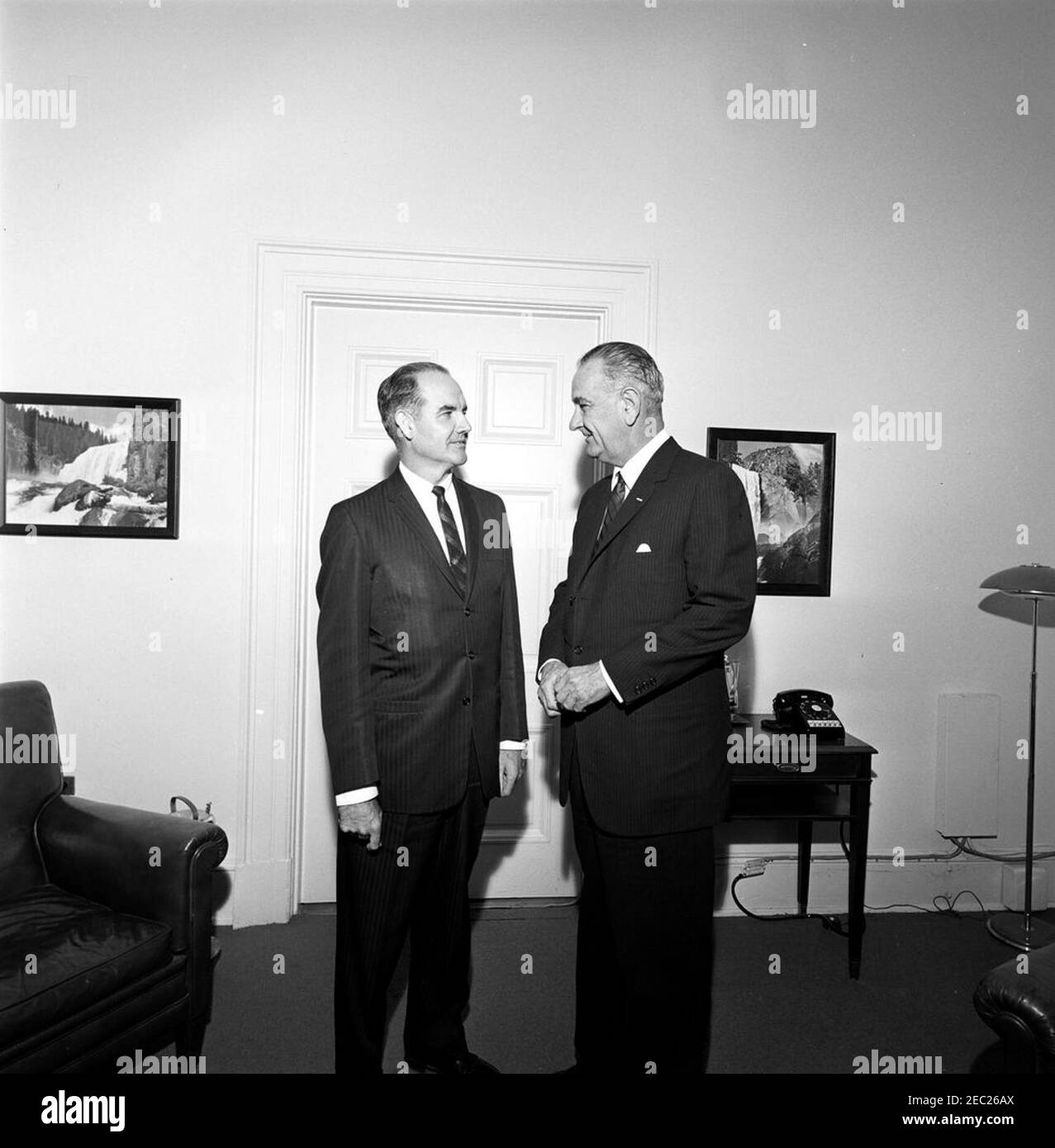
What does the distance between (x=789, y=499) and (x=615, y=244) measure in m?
1.23

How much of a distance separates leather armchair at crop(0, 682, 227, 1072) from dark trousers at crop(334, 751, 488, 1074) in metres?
0.48

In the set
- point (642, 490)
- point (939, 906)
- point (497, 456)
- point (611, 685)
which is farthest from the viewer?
point (939, 906)

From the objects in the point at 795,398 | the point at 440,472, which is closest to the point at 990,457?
the point at 795,398

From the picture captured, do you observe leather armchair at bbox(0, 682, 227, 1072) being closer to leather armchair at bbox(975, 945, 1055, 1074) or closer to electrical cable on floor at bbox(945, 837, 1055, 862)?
leather armchair at bbox(975, 945, 1055, 1074)

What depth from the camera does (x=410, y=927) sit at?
248cm

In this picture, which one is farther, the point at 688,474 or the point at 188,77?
the point at 188,77

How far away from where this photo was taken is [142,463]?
132 inches

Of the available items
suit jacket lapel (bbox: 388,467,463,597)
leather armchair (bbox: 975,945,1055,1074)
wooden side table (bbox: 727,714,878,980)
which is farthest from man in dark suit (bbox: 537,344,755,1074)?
wooden side table (bbox: 727,714,878,980)

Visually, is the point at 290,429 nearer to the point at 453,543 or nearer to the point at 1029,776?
the point at 453,543

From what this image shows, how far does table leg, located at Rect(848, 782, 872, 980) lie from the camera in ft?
10.3

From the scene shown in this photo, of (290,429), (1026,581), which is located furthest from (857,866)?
(290,429)

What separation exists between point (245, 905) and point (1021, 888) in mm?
3183
